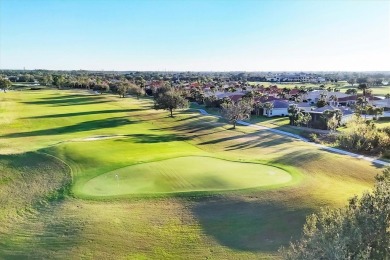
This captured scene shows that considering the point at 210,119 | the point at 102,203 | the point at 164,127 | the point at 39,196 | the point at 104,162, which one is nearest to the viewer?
the point at 102,203

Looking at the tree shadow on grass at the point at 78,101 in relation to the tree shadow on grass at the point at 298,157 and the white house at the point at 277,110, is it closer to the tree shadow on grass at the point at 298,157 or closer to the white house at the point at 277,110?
the white house at the point at 277,110

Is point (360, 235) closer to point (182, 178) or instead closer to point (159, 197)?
point (159, 197)

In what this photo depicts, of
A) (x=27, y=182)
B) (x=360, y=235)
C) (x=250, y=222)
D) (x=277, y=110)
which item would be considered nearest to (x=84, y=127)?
(x=27, y=182)

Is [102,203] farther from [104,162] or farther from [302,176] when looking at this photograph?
[302,176]

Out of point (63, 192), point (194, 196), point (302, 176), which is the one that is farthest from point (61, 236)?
point (302, 176)

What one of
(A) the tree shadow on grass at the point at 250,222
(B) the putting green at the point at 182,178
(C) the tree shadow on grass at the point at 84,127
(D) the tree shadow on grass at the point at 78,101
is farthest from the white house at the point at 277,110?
(A) the tree shadow on grass at the point at 250,222
